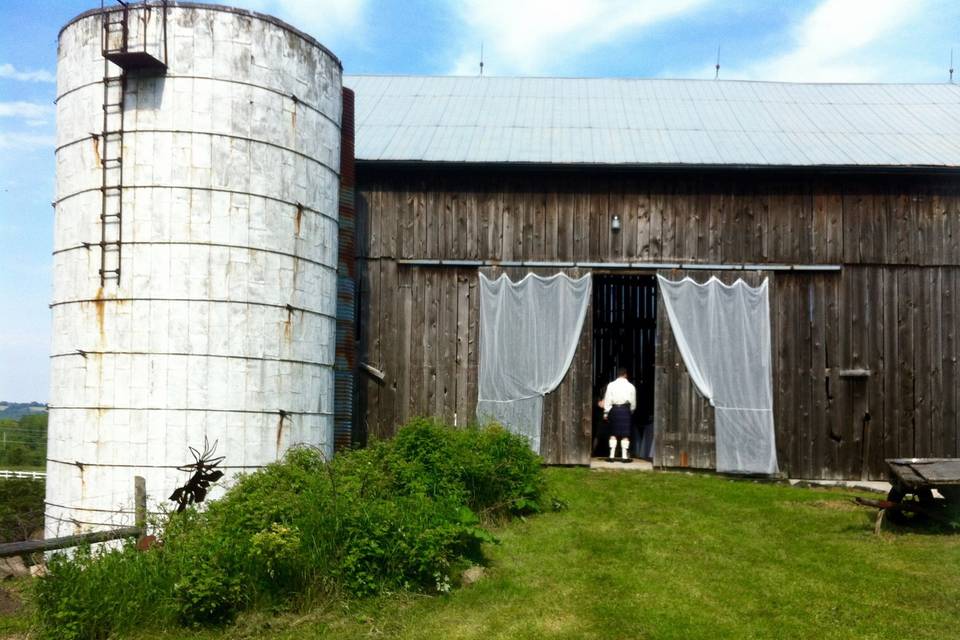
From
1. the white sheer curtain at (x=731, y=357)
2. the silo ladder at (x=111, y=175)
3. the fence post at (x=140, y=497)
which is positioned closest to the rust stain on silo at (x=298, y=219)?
the silo ladder at (x=111, y=175)

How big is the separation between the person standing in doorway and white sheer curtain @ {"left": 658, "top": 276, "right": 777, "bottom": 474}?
4.81ft

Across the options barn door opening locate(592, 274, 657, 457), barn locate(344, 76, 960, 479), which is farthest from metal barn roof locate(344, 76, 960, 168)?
barn door opening locate(592, 274, 657, 457)

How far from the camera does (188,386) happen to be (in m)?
9.88

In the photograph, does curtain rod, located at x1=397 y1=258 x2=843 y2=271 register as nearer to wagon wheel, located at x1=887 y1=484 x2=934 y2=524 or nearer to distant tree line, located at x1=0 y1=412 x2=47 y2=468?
wagon wheel, located at x1=887 y1=484 x2=934 y2=524

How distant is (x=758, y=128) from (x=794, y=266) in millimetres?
3143

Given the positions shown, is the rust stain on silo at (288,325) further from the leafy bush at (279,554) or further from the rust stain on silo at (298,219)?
the leafy bush at (279,554)

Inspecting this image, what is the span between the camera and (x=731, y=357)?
14789 mm

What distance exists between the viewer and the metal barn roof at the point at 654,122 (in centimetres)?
1526

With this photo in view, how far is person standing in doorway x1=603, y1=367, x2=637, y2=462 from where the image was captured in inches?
618

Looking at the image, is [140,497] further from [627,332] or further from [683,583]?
[627,332]

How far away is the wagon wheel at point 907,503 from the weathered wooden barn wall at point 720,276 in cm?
407

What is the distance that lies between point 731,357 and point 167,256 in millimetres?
9062

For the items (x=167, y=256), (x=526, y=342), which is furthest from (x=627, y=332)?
(x=167, y=256)

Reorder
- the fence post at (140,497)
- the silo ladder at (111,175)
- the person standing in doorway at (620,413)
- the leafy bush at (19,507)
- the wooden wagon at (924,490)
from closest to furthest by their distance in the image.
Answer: the fence post at (140,497)
the wooden wagon at (924,490)
the silo ladder at (111,175)
the leafy bush at (19,507)
the person standing in doorway at (620,413)
